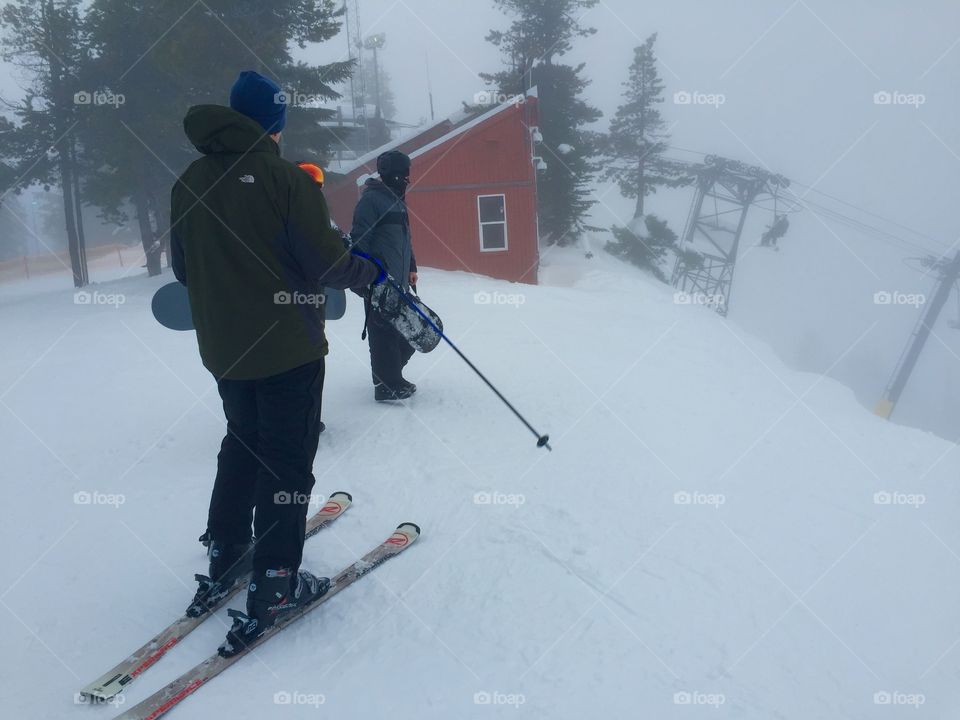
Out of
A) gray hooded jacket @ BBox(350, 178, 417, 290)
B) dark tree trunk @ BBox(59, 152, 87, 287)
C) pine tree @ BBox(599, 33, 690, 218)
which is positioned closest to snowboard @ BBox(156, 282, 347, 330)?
gray hooded jacket @ BBox(350, 178, 417, 290)

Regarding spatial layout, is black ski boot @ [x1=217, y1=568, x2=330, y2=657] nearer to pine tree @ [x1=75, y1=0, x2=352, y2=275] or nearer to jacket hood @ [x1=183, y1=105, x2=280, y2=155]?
jacket hood @ [x1=183, y1=105, x2=280, y2=155]

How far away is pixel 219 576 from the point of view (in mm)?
2994

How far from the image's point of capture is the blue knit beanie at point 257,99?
254cm

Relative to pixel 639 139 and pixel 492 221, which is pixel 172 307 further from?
pixel 639 139

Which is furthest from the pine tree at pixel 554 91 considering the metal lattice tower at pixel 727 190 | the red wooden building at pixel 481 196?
the metal lattice tower at pixel 727 190

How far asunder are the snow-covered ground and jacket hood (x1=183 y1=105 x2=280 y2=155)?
88.2 inches

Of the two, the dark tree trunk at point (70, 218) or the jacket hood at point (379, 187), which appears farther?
the dark tree trunk at point (70, 218)

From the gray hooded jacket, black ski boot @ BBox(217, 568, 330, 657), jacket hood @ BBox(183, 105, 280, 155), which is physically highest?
jacket hood @ BBox(183, 105, 280, 155)

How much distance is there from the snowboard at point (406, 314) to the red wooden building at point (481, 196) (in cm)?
1577

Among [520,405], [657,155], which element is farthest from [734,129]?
[520,405]

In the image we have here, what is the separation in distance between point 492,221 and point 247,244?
18645 mm

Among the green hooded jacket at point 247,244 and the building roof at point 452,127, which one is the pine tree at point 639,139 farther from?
the green hooded jacket at point 247,244

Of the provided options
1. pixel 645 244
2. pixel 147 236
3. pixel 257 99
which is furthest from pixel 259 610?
pixel 645 244

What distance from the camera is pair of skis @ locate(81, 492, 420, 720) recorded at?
236 centimetres
